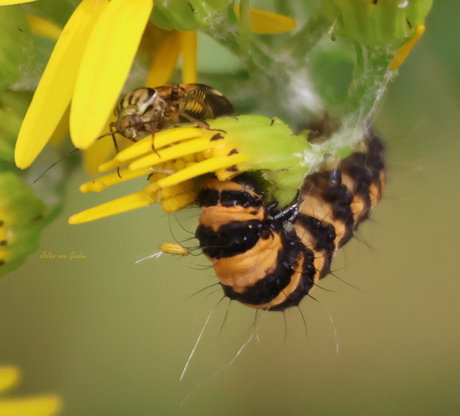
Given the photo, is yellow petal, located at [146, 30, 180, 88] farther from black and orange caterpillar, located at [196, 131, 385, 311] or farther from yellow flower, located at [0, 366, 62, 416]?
yellow flower, located at [0, 366, 62, 416]

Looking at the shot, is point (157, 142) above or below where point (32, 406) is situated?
above

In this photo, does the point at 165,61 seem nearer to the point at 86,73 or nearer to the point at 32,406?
the point at 86,73

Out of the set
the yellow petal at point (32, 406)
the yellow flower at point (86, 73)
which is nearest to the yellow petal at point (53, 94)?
the yellow flower at point (86, 73)

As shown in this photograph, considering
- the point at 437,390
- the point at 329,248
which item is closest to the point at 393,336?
the point at 437,390

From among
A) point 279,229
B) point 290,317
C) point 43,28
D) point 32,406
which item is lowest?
point 32,406

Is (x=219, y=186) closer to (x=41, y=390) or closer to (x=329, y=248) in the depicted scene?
(x=329, y=248)

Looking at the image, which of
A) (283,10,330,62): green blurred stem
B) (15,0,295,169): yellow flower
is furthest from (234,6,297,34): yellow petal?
(15,0,295,169): yellow flower

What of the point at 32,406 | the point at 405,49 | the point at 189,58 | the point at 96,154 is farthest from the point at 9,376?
the point at 405,49
